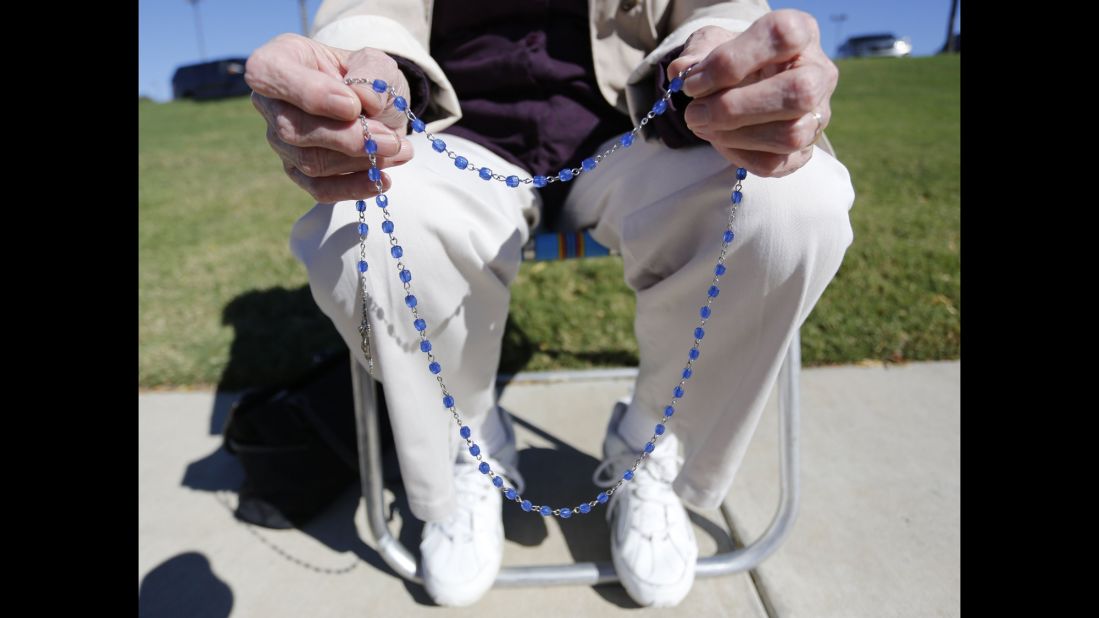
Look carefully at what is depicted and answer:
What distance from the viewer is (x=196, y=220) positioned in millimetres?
4770

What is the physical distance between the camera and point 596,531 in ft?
5.33

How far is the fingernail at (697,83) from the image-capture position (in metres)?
0.89

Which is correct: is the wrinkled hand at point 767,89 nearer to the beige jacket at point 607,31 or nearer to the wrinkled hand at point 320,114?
the beige jacket at point 607,31

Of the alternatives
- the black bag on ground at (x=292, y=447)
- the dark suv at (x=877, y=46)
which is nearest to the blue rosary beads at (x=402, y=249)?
the black bag on ground at (x=292, y=447)

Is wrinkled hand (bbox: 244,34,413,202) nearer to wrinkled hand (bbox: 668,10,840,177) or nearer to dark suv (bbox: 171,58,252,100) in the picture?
wrinkled hand (bbox: 668,10,840,177)

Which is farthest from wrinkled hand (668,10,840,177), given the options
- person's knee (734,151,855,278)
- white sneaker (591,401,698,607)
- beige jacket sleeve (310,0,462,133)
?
white sneaker (591,401,698,607)

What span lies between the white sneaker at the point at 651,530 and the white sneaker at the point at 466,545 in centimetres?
→ 27

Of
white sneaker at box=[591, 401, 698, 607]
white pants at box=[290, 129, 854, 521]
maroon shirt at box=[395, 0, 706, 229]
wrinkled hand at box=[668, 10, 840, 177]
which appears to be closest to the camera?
wrinkled hand at box=[668, 10, 840, 177]

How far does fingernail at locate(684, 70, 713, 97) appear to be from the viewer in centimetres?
89

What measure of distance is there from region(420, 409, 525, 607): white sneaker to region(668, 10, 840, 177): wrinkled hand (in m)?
0.96

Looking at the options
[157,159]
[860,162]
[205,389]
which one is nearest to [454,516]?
[205,389]

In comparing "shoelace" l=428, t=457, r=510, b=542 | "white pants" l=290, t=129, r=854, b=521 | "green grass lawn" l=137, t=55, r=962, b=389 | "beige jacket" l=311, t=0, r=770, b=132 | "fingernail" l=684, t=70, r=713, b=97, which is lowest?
"shoelace" l=428, t=457, r=510, b=542

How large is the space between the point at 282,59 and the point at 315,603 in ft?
3.69

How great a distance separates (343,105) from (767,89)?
1.82 feet
